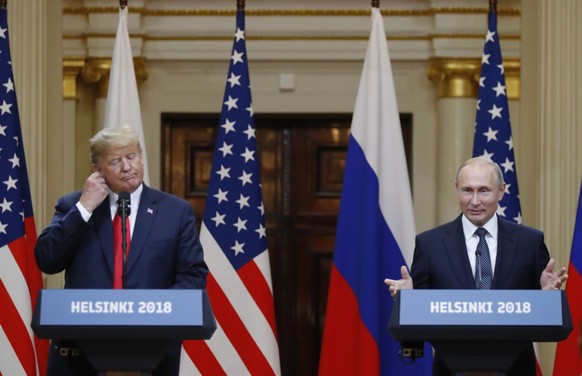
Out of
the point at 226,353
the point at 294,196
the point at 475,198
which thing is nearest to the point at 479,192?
the point at 475,198

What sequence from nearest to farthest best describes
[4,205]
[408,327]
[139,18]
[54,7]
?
[408,327] → [4,205] → [54,7] → [139,18]

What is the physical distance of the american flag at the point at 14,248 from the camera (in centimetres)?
623

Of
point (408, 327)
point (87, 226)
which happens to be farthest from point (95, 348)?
point (408, 327)

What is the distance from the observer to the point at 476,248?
15.0 feet

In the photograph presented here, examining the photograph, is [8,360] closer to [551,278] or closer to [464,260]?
[464,260]

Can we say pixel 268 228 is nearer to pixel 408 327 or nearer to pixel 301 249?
pixel 301 249

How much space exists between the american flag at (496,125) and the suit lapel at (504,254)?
201cm

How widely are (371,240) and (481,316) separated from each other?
107 inches

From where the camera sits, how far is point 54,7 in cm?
725

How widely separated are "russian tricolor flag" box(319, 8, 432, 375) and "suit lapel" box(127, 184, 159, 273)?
→ 2216 millimetres

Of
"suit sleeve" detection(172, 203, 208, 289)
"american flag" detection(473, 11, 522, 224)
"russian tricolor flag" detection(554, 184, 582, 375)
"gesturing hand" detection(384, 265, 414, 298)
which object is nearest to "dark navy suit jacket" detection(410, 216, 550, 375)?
"gesturing hand" detection(384, 265, 414, 298)

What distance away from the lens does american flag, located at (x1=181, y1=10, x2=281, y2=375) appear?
21.4ft

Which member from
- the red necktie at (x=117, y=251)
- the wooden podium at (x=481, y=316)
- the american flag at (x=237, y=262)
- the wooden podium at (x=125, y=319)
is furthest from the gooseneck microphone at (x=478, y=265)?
the american flag at (x=237, y=262)

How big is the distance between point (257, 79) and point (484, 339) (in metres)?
4.55
